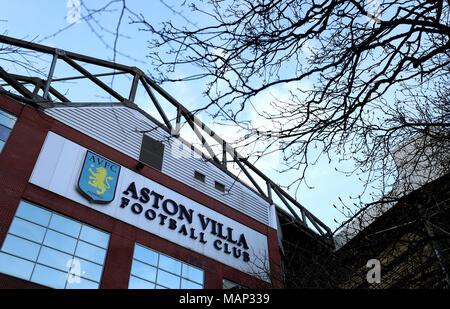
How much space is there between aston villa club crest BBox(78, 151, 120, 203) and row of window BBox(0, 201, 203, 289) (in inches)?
49.1

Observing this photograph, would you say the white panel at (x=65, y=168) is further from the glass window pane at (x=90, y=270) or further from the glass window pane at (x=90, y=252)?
the glass window pane at (x=90, y=270)

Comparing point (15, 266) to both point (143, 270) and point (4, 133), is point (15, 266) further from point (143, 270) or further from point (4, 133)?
point (4, 133)

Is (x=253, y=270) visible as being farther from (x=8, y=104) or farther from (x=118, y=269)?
(x=8, y=104)

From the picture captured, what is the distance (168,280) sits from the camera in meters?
14.5

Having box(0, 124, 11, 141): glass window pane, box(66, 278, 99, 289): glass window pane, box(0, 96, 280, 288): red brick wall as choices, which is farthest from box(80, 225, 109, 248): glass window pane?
box(0, 124, 11, 141): glass window pane

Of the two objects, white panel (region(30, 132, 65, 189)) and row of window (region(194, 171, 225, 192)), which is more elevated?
row of window (region(194, 171, 225, 192))

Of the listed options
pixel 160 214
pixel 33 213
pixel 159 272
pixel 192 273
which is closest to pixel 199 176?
pixel 160 214

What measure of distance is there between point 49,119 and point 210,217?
26.3 feet

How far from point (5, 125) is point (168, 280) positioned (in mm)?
7901

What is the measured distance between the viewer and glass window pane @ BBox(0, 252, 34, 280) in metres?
10.7

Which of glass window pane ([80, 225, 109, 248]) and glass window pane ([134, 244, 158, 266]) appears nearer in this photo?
glass window pane ([80, 225, 109, 248])

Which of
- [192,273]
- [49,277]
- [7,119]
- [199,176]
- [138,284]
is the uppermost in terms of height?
[199,176]

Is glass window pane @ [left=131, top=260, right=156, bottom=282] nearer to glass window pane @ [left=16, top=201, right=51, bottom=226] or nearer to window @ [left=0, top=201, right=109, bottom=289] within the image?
window @ [left=0, top=201, right=109, bottom=289]

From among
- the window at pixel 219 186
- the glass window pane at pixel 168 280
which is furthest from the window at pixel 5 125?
the window at pixel 219 186
